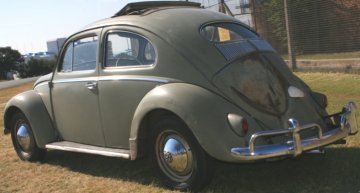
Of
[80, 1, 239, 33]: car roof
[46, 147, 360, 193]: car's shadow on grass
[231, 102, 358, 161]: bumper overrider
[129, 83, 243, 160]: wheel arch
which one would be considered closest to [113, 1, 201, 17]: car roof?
[80, 1, 239, 33]: car roof

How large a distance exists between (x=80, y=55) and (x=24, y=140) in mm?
1476

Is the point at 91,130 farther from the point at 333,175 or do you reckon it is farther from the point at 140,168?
the point at 333,175

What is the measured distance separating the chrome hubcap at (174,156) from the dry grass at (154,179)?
0.21 m

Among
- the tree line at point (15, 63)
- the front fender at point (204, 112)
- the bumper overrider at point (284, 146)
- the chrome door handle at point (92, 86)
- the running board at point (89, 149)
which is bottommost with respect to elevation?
the tree line at point (15, 63)

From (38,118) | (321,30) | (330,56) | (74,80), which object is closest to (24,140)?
(38,118)

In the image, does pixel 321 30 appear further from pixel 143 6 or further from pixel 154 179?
pixel 154 179

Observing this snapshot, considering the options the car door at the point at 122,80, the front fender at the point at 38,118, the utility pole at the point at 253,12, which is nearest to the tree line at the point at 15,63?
the utility pole at the point at 253,12

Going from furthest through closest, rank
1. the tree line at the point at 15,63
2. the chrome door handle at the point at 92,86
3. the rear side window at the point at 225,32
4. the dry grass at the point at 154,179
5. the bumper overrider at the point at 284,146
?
Answer: the tree line at the point at 15,63 → the chrome door handle at the point at 92,86 → the rear side window at the point at 225,32 → the dry grass at the point at 154,179 → the bumper overrider at the point at 284,146

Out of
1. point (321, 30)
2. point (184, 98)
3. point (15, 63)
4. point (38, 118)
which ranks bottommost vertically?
point (15, 63)

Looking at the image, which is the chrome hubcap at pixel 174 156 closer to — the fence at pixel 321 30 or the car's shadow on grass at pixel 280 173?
the car's shadow on grass at pixel 280 173

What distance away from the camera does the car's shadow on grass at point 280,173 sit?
4.82 metres

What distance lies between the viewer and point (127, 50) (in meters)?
5.58

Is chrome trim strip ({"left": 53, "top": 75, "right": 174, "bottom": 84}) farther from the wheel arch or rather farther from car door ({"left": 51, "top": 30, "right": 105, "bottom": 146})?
the wheel arch

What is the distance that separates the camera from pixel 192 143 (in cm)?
472
